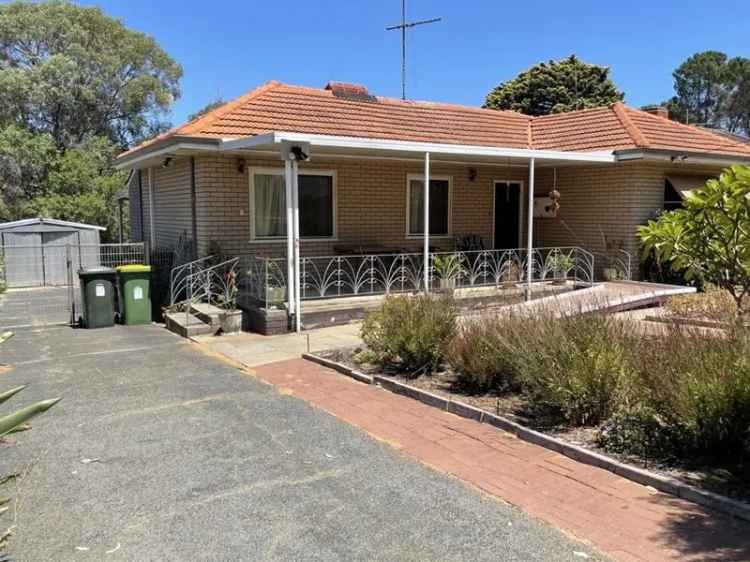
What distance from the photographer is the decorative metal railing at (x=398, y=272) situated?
11.1 m

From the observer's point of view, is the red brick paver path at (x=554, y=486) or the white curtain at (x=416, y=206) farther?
the white curtain at (x=416, y=206)

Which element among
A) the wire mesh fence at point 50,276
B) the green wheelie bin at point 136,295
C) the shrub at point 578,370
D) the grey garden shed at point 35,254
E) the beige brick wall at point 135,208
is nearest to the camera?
the shrub at point 578,370

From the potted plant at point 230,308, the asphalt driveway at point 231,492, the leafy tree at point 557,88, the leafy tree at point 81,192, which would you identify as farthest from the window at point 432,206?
the leafy tree at point 81,192

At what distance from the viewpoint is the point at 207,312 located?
10.9 m

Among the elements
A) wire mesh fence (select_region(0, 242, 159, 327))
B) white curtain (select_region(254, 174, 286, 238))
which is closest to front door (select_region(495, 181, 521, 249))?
white curtain (select_region(254, 174, 286, 238))

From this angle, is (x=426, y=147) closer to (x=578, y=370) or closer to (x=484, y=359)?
(x=484, y=359)

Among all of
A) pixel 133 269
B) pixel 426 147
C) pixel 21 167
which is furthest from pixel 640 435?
pixel 21 167

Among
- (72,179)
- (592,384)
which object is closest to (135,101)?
(72,179)

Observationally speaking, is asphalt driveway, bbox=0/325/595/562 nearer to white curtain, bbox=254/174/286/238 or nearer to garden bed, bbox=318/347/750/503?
garden bed, bbox=318/347/750/503

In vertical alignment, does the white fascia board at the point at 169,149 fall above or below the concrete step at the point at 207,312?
above

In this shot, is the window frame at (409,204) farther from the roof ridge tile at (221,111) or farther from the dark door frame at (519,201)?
the roof ridge tile at (221,111)

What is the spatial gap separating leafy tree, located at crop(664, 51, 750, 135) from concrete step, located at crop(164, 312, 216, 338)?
185ft

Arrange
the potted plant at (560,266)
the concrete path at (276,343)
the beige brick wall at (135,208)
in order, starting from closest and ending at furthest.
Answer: the concrete path at (276,343)
the potted plant at (560,266)
the beige brick wall at (135,208)

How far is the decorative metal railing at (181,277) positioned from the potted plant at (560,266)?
717 cm
